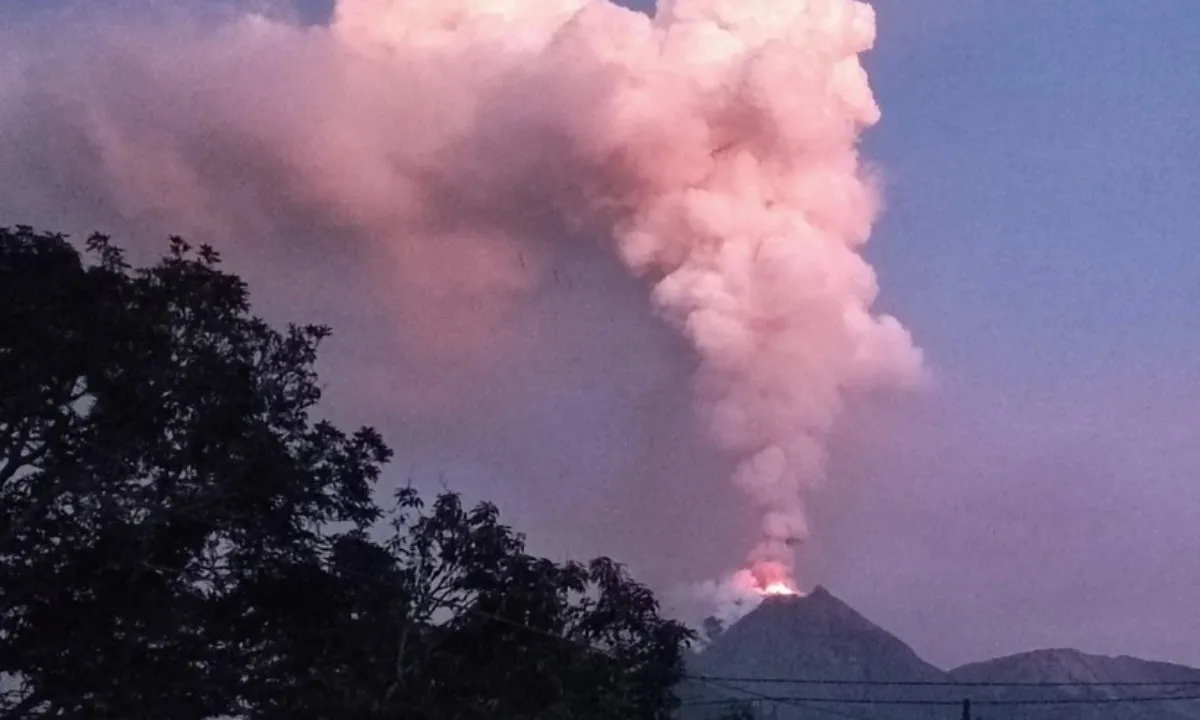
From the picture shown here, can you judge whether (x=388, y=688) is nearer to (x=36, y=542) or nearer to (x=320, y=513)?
(x=320, y=513)

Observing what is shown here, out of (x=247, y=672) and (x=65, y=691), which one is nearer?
(x=65, y=691)

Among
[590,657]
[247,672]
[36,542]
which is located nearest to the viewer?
[36,542]

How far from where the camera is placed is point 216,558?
15.9 metres

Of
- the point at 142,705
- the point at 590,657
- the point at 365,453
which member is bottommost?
the point at 142,705

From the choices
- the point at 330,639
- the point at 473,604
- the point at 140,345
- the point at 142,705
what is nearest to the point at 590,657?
the point at 473,604

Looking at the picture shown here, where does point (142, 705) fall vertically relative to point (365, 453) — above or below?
below

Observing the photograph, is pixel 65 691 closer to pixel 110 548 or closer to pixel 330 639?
pixel 110 548

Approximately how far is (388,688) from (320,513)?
193 centimetres

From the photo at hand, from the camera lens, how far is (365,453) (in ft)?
56.1

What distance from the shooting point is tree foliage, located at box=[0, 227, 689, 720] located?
48.7 feet

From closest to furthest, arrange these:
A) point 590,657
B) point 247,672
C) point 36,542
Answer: point 36,542 < point 247,672 < point 590,657

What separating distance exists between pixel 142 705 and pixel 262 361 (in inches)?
141

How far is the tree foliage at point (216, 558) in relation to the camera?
14.8 m

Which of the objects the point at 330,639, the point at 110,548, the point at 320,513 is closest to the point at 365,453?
the point at 320,513
